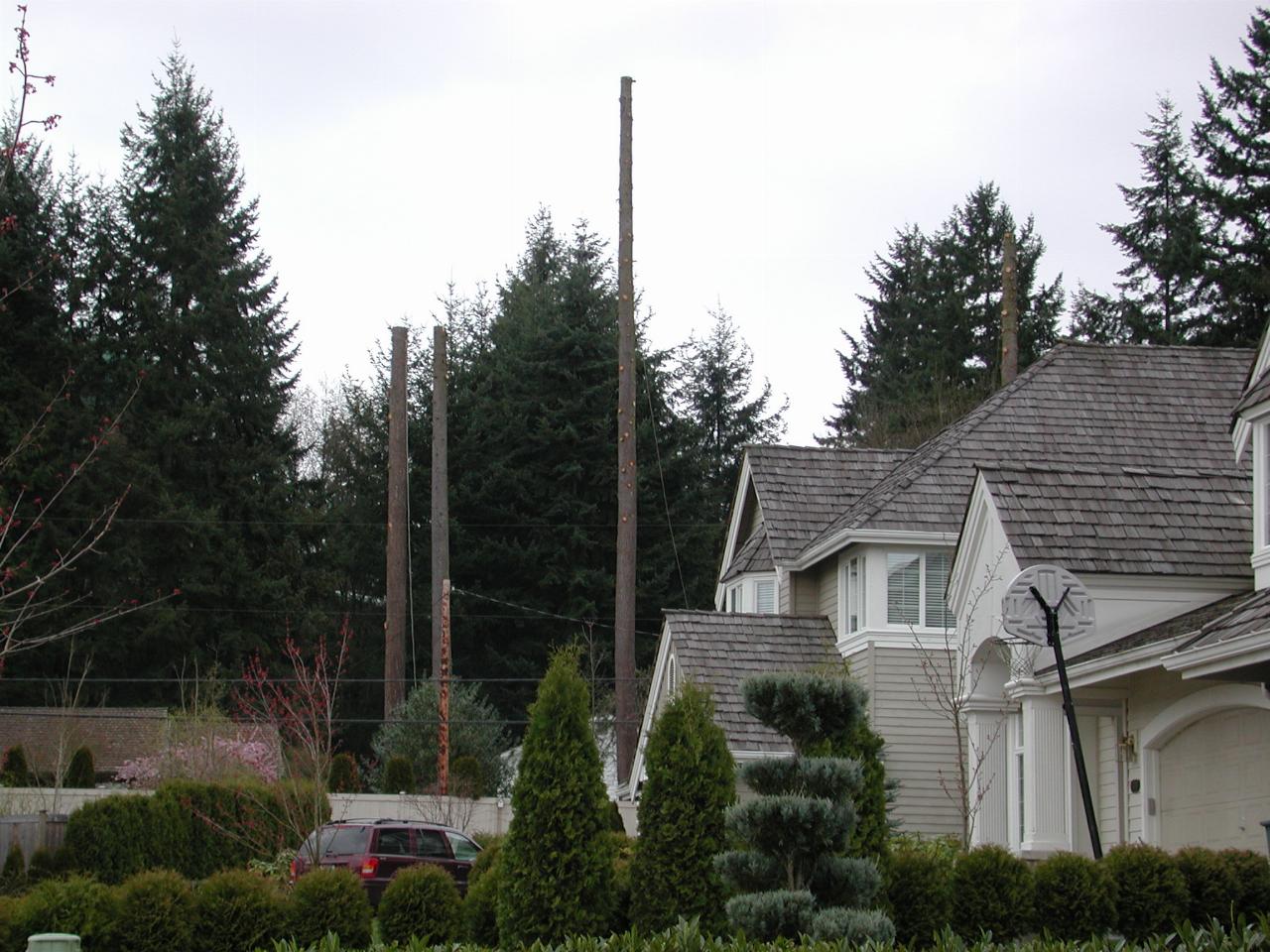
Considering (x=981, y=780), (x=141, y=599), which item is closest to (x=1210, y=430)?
(x=981, y=780)

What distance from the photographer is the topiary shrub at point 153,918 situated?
1401 centimetres

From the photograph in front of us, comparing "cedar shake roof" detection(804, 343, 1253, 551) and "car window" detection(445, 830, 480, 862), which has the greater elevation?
"cedar shake roof" detection(804, 343, 1253, 551)

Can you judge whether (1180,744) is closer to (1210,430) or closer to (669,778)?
(669,778)

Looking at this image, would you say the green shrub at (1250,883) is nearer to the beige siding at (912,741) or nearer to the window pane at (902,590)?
the beige siding at (912,741)

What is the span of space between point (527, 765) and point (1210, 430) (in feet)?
49.8

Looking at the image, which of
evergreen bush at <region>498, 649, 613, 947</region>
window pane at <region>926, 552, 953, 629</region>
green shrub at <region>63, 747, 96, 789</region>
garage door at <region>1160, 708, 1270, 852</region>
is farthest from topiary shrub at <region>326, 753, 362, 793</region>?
garage door at <region>1160, 708, 1270, 852</region>

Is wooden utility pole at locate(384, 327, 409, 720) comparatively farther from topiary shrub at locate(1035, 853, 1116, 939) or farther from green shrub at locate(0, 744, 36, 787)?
topiary shrub at locate(1035, 853, 1116, 939)

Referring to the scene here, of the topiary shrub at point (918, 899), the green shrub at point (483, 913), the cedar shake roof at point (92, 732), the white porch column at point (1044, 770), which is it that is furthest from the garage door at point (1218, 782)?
the cedar shake roof at point (92, 732)

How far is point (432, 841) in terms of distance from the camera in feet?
79.3

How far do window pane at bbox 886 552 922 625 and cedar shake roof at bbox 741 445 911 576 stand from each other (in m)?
2.79

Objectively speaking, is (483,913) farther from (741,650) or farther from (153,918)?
(741,650)

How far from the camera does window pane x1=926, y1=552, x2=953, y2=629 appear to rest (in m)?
25.6

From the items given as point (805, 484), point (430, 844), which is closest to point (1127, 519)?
point (805, 484)

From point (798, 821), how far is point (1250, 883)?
178 inches
